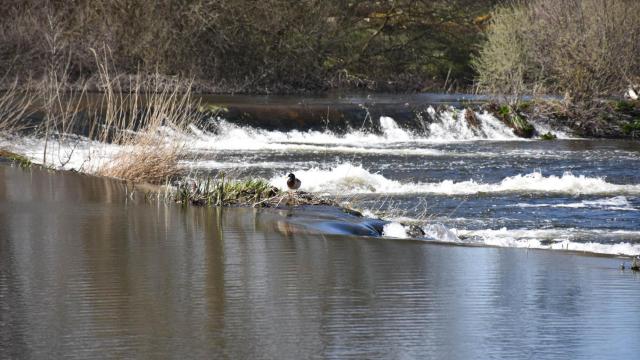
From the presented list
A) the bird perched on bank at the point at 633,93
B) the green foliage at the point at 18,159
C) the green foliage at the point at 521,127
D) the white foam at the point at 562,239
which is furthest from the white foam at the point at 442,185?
the bird perched on bank at the point at 633,93

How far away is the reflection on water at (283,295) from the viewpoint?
23.4 ft

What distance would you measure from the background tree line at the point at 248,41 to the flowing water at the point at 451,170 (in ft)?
13.9

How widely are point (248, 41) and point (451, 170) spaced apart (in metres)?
15.8

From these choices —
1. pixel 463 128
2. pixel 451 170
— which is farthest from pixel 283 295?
pixel 463 128

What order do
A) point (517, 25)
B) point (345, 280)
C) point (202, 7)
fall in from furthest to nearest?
point (202, 7) → point (517, 25) → point (345, 280)

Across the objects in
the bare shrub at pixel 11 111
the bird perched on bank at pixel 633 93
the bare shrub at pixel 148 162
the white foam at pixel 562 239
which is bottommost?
the white foam at pixel 562 239

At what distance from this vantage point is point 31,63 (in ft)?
106

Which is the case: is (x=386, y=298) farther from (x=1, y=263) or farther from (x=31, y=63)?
(x=31, y=63)

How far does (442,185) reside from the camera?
18.7 meters

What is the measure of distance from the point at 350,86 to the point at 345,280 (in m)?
28.5

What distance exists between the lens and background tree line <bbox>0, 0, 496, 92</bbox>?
33094mm

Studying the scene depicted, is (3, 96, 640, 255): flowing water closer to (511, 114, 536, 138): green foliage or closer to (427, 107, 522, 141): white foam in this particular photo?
(427, 107, 522, 141): white foam

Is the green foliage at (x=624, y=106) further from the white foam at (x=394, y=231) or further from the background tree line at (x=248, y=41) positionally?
the white foam at (x=394, y=231)


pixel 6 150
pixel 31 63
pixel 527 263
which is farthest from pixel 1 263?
pixel 31 63
